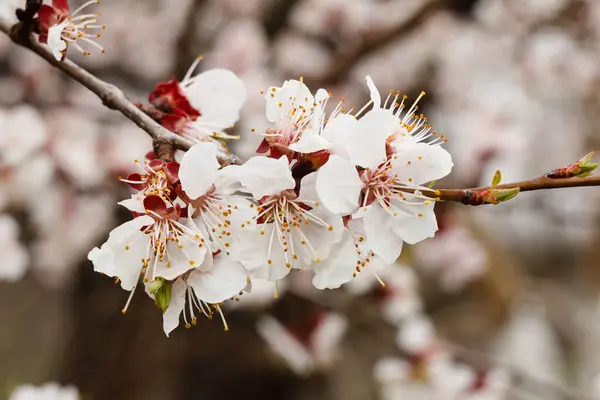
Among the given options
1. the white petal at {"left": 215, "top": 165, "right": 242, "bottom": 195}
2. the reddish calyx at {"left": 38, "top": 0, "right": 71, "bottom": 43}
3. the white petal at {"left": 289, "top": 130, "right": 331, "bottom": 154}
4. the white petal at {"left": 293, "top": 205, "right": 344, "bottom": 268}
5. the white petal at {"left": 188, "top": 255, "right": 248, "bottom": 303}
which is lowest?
the white petal at {"left": 188, "top": 255, "right": 248, "bottom": 303}

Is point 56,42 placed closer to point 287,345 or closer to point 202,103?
point 202,103

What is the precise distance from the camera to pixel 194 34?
1.65 meters

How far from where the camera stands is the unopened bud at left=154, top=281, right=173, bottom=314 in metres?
0.56

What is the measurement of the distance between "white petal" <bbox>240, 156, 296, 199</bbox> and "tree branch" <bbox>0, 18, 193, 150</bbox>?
8 cm

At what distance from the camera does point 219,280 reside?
0.57 m

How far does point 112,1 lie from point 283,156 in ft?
7.46

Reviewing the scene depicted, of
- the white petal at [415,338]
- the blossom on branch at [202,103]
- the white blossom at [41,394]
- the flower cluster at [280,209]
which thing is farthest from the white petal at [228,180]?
the white petal at [415,338]

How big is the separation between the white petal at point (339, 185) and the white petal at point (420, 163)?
0.06 metres

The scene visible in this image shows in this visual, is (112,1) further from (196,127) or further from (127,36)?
(196,127)

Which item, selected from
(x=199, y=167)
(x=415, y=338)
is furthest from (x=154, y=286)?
(x=415, y=338)

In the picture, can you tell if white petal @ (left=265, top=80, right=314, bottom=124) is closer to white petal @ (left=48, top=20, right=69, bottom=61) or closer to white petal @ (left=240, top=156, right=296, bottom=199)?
white petal @ (left=240, top=156, right=296, bottom=199)

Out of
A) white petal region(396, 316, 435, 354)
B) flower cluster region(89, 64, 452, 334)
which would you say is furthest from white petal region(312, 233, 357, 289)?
white petal region(396, 316, 435, 354)

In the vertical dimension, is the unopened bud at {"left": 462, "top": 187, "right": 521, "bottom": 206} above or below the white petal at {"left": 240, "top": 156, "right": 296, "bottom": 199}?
above

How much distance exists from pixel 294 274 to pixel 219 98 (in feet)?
4.97
